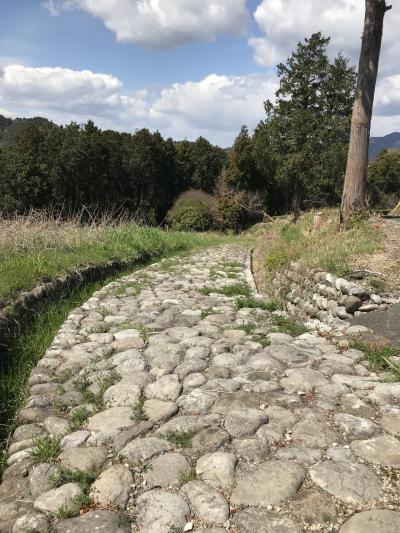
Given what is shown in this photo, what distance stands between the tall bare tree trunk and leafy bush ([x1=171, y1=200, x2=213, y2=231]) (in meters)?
22.9

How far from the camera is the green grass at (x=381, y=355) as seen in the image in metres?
3.60

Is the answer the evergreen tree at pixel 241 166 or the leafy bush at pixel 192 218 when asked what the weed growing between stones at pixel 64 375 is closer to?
the leafy bush at pixel 192 218

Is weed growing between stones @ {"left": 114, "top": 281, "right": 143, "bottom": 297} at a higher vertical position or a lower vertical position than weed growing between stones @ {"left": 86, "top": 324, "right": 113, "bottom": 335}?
lower

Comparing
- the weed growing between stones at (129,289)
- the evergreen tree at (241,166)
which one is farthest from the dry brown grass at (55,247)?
the evergreen tree at (241,166)

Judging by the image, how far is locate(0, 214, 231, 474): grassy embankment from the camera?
393cm

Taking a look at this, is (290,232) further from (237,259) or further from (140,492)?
(140,492)

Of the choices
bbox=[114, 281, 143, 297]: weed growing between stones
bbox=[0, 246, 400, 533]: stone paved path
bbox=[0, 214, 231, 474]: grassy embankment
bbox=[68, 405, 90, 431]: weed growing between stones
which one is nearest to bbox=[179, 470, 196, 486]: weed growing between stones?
bbox=[0, 246, 400, 533]: stone paved path

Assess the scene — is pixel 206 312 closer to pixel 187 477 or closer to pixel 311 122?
pixel 187 477

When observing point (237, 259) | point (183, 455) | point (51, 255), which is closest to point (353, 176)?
point (237, 259)

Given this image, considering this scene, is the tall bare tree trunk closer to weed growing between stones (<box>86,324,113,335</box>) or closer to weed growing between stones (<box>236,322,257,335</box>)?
weed growing between stones (<box>236,322,257,335</box>)

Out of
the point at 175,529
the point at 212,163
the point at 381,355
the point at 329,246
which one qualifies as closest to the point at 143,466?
the point at 175,529

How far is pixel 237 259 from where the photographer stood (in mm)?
12047

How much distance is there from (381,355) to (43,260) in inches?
196

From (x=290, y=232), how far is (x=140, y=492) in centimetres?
823
